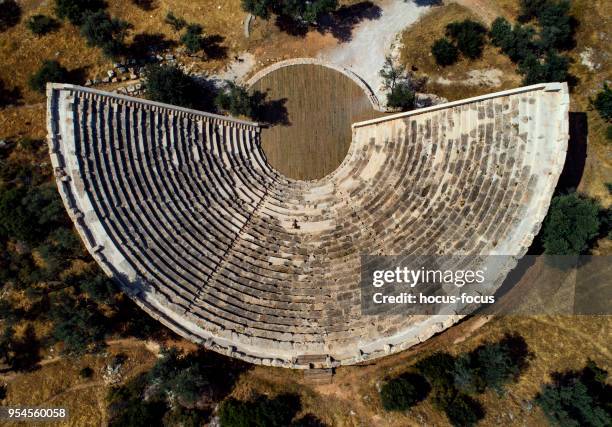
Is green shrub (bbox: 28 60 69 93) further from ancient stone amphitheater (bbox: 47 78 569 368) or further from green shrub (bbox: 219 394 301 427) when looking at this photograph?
green shrub (bbox: 219 394 301 427)

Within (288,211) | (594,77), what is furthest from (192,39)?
(594,77)

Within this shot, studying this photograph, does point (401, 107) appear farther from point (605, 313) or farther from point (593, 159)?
point (605, 313)

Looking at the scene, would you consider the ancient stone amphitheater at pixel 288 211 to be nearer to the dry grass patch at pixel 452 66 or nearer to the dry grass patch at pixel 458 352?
the dry grass patch at pixel 458 352

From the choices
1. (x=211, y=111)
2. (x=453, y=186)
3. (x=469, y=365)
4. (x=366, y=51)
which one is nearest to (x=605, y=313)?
(x=469, y=365)

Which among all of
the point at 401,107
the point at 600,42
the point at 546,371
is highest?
the point at 600,42

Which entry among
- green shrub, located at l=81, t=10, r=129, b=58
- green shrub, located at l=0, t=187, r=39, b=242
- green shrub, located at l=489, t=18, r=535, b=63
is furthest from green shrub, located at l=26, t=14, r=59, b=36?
green shrub, located at l=489, t=18, r=535, b=63

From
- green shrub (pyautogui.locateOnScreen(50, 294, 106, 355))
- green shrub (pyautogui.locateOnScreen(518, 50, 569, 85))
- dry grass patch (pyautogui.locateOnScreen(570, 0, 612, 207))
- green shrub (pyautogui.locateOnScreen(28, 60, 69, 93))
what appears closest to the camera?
green shrub (pyautogui.locateOnScreen(50, 294, 106, 355))

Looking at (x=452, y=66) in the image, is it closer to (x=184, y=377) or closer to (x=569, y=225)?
(x=569, y=225)
